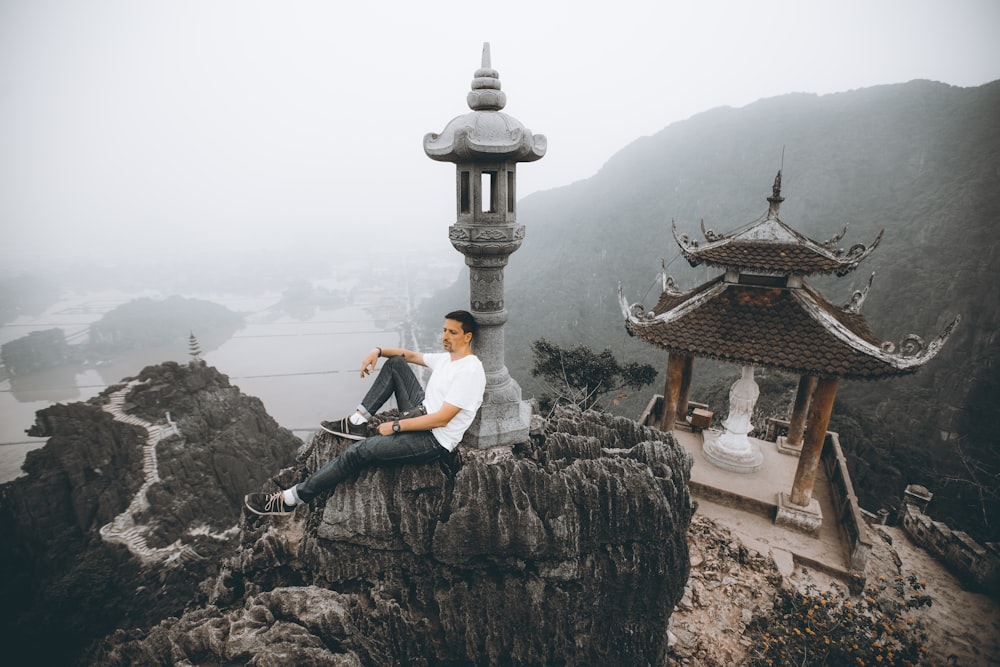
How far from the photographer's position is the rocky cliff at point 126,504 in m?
17.8

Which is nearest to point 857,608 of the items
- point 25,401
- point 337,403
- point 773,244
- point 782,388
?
point 773,244

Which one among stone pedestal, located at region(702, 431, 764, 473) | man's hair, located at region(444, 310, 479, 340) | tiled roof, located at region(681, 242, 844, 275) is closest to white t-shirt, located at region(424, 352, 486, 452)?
man's hair, located at region(444, 310, 479, 340)

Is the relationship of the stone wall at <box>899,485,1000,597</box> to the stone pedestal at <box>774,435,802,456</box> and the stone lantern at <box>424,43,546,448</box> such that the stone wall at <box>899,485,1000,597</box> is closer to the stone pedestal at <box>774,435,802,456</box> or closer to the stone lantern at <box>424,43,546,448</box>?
the stone pedestal at <box>774,435,802,456</box>

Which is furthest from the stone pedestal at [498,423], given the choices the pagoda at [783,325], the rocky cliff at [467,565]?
the pagoda at [783,325]

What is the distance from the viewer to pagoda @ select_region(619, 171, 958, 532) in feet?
25.0

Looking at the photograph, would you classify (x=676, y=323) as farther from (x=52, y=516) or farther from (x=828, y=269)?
(x=52, y=516)

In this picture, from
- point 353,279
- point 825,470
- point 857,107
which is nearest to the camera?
point 825,470

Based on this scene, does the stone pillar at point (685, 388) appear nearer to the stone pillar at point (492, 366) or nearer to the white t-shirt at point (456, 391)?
the stone pillar at point (492, 366)

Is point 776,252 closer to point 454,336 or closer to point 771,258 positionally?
point 771,258

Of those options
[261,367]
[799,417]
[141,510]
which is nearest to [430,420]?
[799,417]

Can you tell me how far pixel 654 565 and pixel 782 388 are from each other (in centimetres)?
2348

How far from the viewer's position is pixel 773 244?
845 cm

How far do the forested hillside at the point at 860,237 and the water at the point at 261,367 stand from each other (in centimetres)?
1945

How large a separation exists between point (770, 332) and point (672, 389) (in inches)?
96.4
